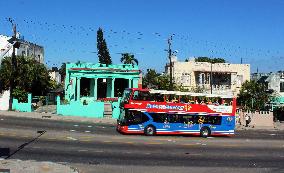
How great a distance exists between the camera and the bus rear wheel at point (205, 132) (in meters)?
→ 36.2

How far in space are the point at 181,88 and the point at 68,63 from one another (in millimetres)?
15406

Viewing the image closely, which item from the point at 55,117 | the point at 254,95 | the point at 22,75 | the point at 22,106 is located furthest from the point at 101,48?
the point at 55,117

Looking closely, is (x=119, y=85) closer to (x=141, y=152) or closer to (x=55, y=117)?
(x=55, y=117)

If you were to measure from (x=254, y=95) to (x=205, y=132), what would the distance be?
26709 millimetres

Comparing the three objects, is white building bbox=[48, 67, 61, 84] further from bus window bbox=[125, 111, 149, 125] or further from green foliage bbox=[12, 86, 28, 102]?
bus window bbox=[125, 111, 149, 125]

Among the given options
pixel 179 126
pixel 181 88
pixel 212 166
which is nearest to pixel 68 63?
pixel 181 88

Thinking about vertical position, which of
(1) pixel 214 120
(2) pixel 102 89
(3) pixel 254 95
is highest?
(2) pixel 102 89

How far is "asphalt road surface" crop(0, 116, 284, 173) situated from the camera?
21078mm

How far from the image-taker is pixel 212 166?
71.0 ft

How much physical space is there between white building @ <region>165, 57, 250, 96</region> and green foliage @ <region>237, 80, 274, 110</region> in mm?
4127

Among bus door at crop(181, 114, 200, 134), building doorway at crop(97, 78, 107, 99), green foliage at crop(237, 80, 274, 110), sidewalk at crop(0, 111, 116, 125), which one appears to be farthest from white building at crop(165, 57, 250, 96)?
bus door at crop(181, 114, 200, 134)

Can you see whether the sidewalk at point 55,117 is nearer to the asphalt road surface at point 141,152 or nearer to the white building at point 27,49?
the asphalt road surface at point 141,152

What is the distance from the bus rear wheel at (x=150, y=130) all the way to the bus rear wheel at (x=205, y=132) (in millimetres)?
4204

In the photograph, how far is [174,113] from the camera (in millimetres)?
35406
